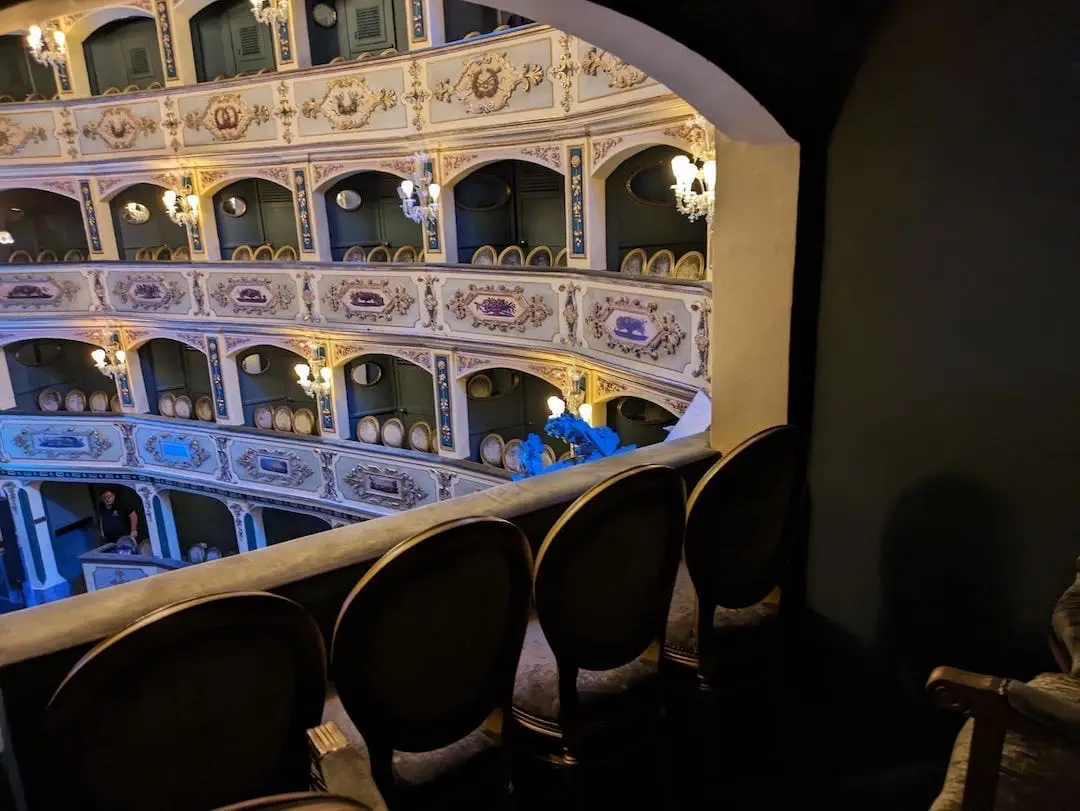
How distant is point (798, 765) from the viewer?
2289 millimetres

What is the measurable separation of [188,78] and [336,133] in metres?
2.73

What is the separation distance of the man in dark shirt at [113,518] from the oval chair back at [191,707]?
1337 cm

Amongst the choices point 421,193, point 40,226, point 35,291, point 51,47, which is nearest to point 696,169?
point 421,193

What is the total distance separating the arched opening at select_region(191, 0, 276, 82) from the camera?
1046 centimetres

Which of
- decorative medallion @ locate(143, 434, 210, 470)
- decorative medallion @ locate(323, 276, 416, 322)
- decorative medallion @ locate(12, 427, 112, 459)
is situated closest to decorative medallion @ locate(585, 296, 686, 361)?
decorative medallion @ locate(323, 276, 416, 322)

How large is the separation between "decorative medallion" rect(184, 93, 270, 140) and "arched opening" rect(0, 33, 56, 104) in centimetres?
328

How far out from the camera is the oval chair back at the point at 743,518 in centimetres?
175

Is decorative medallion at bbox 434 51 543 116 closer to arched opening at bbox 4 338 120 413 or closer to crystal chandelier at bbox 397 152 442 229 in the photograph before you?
crystal chandelier at bbox 397 152 442 229

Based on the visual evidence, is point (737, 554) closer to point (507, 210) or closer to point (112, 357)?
point (507, 210)

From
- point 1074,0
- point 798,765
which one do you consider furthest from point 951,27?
point 798,765

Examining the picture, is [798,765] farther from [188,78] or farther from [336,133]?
[188,78]

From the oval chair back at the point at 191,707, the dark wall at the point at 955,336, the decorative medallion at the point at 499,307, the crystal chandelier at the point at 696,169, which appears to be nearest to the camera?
the oval chair back at the point at 191,707

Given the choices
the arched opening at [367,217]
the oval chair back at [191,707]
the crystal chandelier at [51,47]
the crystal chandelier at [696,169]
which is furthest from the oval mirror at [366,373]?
the oval chair back at [191,707]

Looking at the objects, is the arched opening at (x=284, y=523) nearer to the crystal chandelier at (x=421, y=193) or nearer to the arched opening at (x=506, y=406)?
the arched opening at (x=506, y=406)
